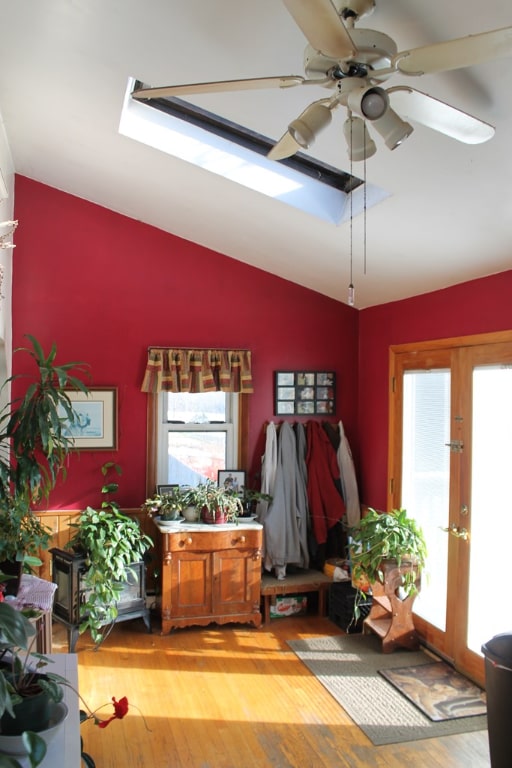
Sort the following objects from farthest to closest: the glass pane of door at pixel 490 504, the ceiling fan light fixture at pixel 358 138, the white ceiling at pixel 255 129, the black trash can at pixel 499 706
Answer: the glass pane of door at pixel 490 504 < the black trash can at pixel 499 706 < the white ceiling at pixel 255 129 < the ceiling fan light fixture at pixel 358 138

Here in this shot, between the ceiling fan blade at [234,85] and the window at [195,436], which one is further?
the window at [195,436]

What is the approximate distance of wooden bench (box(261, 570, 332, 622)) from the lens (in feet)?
15.5

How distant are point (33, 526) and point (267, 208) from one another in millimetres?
2254

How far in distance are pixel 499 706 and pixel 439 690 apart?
3.13 ft

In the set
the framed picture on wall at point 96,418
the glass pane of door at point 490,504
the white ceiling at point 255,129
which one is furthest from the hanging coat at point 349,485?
A: the framed picture on wall at point 96,418

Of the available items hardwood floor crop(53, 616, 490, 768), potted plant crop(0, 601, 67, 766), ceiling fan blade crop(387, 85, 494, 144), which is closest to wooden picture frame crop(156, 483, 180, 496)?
hardwood floor crop(53, 616, 490, 768)

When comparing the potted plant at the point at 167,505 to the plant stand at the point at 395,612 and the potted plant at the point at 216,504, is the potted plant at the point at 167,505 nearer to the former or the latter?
the potted plant at the point at 216,504

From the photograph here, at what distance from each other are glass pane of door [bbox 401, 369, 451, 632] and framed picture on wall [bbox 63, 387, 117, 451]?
7.15 ft

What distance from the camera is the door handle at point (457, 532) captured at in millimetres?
3844

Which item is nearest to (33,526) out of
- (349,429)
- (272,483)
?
(272,483)

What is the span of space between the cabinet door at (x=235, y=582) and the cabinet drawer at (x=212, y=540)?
52 millimetres

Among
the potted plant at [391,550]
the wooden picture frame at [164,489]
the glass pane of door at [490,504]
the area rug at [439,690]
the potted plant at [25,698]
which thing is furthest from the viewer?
the wooden picture frame at [164,489]

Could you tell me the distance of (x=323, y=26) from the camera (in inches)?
56.0

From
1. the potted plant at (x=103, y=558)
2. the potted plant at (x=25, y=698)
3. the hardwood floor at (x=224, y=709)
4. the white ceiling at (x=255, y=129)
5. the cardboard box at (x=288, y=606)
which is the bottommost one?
the hardwood floor at (x=224, y=709)
